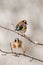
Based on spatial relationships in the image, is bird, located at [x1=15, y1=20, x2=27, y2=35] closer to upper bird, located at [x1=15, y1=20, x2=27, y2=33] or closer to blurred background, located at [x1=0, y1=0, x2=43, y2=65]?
upper bird, located at [x1=15, y1=20, x2=27, y2=33]

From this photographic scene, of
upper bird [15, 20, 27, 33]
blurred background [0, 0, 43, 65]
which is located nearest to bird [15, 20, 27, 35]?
upper bird [15, 20, 27, 33]

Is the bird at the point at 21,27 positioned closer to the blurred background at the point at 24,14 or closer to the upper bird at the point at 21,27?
the upper bird at the point at 21,27

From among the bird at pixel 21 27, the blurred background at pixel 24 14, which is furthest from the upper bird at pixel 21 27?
the blurred background at pixel 24 14

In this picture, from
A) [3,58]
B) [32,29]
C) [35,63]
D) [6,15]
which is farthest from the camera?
[6,15]

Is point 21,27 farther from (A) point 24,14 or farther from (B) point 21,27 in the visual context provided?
(A) point 24,14

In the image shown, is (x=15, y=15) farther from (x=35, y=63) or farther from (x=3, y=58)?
(x=35, y=63)

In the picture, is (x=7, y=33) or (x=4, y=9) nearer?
(x=7, y=33)

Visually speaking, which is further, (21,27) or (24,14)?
(24,14)

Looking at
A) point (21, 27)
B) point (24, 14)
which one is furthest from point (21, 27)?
point (24, 14)

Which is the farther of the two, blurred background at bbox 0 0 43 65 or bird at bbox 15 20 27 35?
blurred background at bbox 0 0 43 65

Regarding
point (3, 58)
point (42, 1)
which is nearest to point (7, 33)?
point (3, 58)

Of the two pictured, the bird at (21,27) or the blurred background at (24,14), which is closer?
the bird at (21,27)
